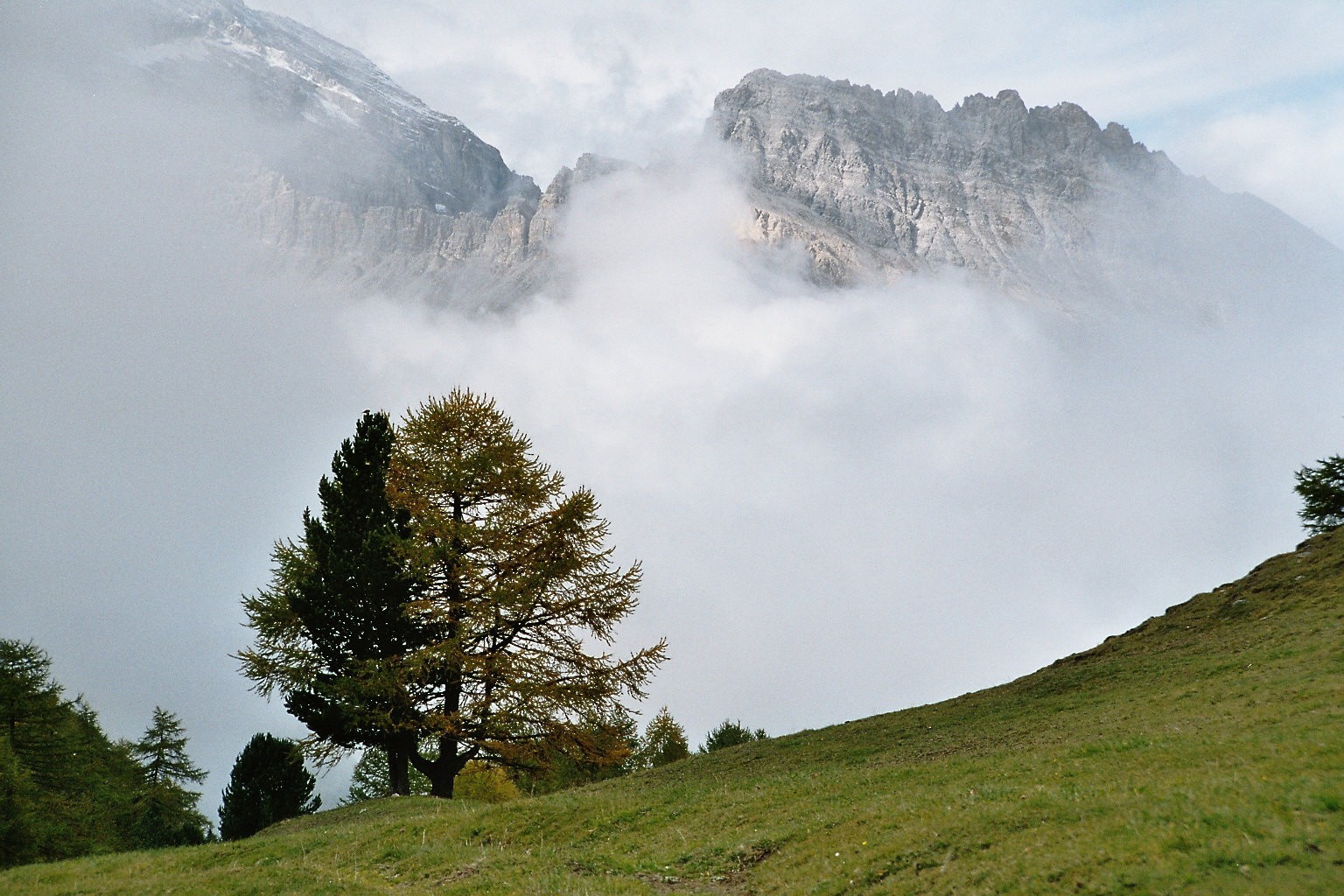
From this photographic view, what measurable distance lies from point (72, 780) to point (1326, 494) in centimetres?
7976

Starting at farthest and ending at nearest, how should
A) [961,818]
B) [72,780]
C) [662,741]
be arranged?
[662,741] → [72,780] → [961,818]

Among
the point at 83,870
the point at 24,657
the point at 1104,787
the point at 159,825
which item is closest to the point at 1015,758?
the point at 1104,787

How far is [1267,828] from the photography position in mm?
10859

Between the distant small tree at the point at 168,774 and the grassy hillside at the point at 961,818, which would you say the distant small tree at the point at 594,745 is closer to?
the grassy hillside at the point at 961,818

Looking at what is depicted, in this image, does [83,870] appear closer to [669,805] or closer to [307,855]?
[307,855]

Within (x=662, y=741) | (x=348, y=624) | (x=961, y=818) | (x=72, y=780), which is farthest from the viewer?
(x=662, y=741)

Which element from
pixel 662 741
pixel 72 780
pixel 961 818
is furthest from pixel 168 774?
pixel 961 818

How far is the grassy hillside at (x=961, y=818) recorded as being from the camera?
11.3m

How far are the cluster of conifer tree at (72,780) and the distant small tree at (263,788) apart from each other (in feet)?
6.75

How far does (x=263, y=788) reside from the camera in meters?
33.6

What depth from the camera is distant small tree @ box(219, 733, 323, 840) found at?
33031 mm

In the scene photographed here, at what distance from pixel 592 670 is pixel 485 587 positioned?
522 cm

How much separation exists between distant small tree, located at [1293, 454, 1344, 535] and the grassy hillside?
2770cm

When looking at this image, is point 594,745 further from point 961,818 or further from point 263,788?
point 961,818
